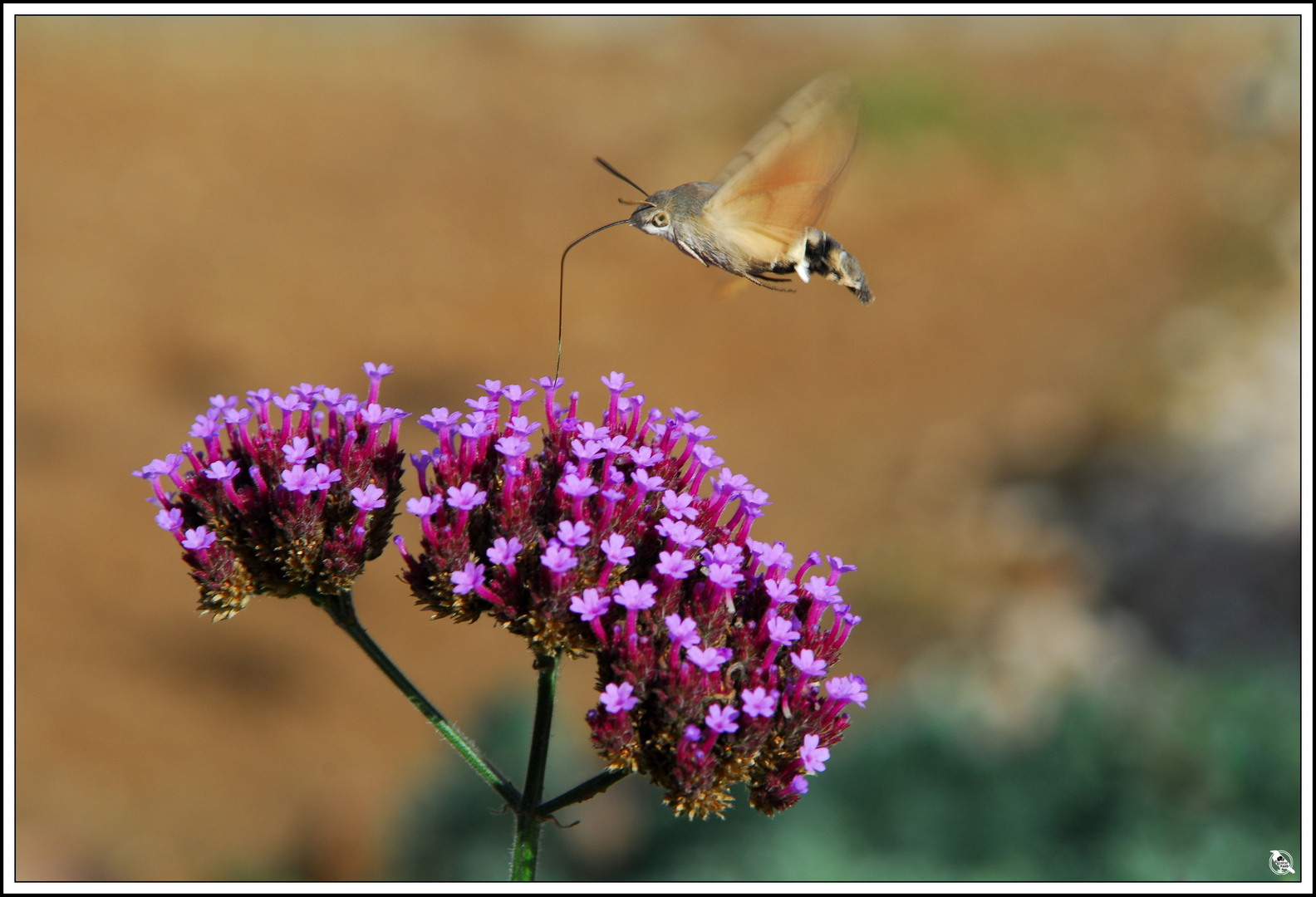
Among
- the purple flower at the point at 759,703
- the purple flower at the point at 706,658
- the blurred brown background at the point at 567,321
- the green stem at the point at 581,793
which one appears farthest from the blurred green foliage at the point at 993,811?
the purple flower at the point at 706,658

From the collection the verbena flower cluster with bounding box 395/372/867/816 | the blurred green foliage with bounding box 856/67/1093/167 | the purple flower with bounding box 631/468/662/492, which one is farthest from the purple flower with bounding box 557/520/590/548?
the blurred green foliage with bounding box 856/67/1093/167

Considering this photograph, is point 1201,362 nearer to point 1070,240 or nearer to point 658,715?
point 1070,240

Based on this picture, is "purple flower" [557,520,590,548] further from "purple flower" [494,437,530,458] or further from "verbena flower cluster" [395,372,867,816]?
"purple flower" [494,437,530,458]

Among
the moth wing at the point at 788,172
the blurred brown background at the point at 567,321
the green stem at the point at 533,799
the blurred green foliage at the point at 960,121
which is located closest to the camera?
the green stem at the point at 533,799

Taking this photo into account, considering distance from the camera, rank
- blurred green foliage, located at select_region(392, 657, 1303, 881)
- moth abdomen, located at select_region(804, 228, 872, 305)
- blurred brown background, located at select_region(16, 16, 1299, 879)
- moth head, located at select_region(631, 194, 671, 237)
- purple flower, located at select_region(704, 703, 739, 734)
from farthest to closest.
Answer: blurred brown background, located at select_region(16, 16, 1299, 879), blurred green foliage, located at select_region(392, 657, 1303, 881), moth abdomen, located at select_region(804, 228, 872, 305), moth head, located at select_region(631, 194, 671, 237), purple flower, located at select_region(704, 703, 739, 734)

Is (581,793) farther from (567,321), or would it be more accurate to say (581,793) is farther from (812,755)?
(567,321)

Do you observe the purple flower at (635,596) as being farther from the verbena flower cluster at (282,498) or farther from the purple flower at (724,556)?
the verbena flower cluster at (282,498)

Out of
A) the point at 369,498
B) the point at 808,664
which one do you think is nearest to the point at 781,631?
the point at 808,664

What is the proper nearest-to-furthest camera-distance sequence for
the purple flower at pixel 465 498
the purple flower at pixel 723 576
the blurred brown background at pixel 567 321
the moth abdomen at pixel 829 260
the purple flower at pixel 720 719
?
the purple flower at pixel 720 719, the purple flower at pixel 723 576, the purple flower at pixel 465 498, the moth abdomen at pixel 829 260, the blurred brown background at pixel 567 321
